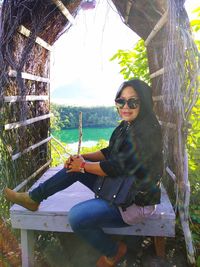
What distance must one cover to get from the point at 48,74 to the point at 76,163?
227 cm

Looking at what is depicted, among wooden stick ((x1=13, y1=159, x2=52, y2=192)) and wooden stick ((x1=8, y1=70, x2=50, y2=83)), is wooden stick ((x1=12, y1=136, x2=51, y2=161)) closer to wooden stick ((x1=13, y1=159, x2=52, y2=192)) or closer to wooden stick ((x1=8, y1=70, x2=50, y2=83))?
wooden stick ((x1=13, y1=159, x2=52, y2=192))

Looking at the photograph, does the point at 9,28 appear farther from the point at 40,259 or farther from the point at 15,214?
the point at 40,259

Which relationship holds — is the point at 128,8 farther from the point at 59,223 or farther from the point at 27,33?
the point at 59,223

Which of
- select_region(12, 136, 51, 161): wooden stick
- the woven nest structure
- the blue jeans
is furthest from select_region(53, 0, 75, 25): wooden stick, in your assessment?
the blue jeans

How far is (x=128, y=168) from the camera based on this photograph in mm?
2455

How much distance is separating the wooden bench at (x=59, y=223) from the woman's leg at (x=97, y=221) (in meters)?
0.22

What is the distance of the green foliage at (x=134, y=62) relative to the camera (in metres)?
4.18

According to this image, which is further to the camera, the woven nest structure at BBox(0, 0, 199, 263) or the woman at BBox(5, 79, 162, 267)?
the woven nest structure at BBox(0, 0, 199, 263)

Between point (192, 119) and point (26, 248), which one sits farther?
point (192, 119)

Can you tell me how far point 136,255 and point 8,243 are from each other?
4.26ft

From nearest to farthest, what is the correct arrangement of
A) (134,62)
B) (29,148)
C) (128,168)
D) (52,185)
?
(128,168) → (52,185) → (29,148) → (134,62)

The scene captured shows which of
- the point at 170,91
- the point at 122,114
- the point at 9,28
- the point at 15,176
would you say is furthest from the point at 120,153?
the point at 9,28

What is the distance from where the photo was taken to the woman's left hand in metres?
2.68

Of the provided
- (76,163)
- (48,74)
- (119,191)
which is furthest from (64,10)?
(119,191)
